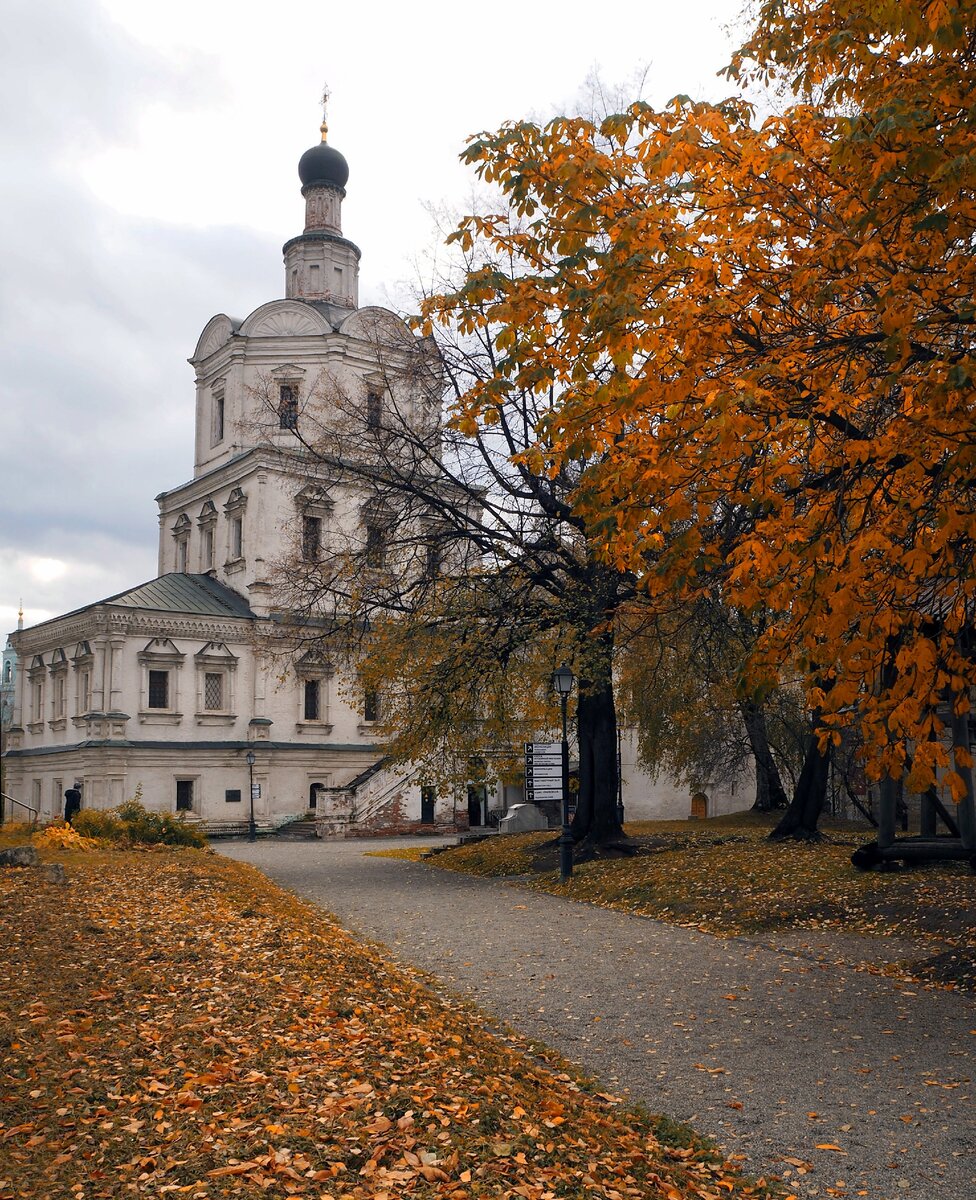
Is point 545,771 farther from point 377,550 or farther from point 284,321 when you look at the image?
point 284,321

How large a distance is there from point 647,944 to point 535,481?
934 centimetres

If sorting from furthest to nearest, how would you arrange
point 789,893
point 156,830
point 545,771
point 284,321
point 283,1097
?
1. point 284,321
2. point 156,830
3. point 545,771
4. point 789,893
5. point 283,1097

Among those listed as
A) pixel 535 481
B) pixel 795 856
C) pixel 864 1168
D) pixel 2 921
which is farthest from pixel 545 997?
pixel 535 481

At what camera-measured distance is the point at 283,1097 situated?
602 centimetres

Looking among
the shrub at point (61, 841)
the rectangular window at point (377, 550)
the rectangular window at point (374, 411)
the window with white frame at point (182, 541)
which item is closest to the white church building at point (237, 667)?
the window with white frame at point (182, 541)

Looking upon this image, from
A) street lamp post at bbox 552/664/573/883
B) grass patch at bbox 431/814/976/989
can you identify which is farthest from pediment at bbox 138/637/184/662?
street lamp post at bbox 552/664/573/883

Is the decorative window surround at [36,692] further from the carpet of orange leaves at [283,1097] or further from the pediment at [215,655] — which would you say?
the carpet of orange leaves at [283,1097]

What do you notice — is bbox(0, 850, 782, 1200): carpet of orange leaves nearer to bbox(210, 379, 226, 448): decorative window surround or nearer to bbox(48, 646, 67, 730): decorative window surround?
bbox(48, 646, 67, 730): decorative window surround

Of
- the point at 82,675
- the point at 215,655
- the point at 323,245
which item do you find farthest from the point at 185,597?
the point at 323,245

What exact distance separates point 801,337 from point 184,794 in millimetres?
40450

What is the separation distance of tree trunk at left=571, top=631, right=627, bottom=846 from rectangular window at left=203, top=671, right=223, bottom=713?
88.8 ft

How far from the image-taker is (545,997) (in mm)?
9906

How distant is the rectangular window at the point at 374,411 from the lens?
21.3 meters

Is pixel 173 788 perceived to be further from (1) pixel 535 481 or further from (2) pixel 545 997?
(2) pixel 545 997
